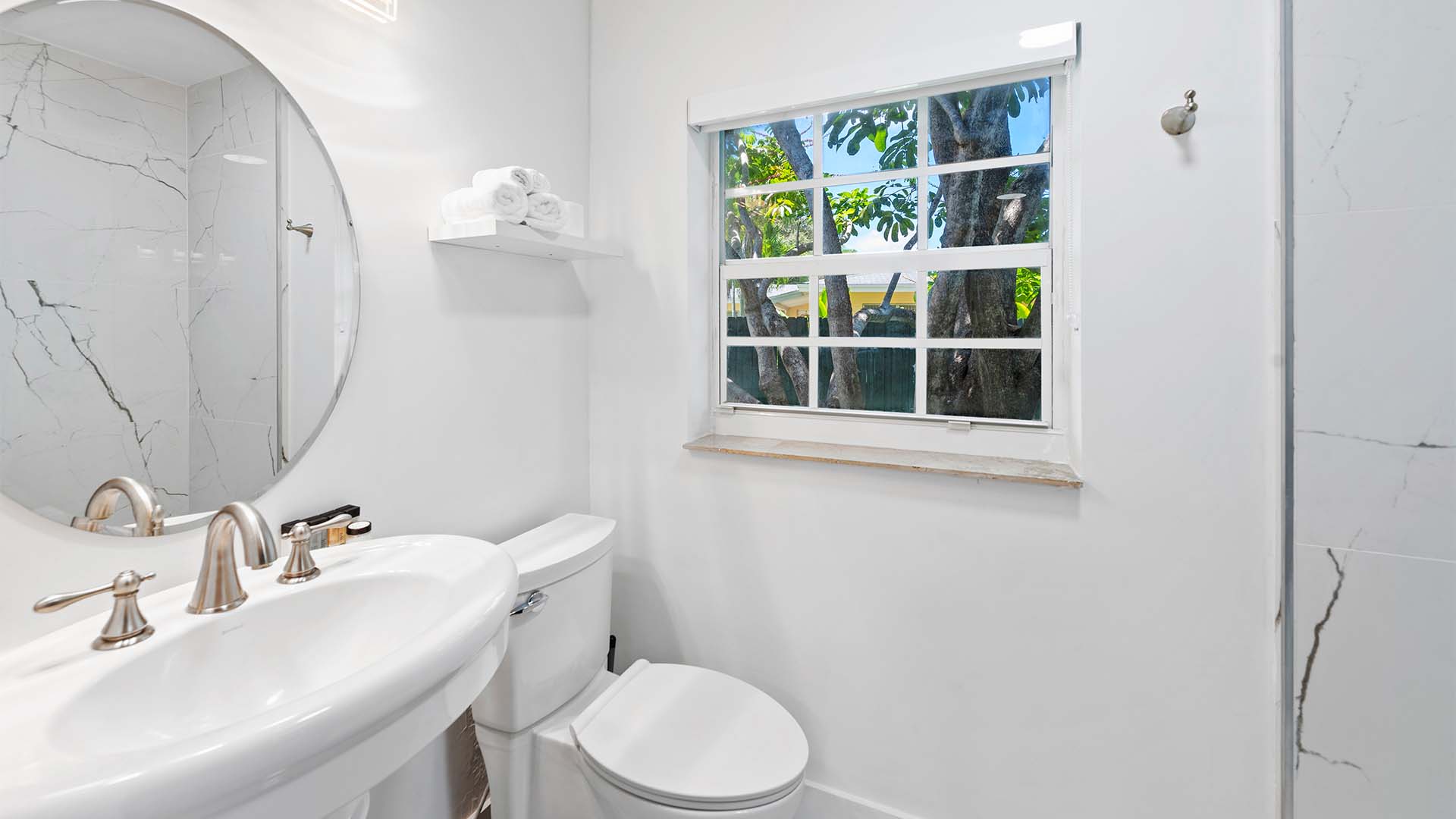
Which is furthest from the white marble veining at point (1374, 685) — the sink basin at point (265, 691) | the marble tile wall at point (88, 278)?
the marble tile wall at point (88, 278)

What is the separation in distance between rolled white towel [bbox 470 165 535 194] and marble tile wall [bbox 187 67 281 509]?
0.35m

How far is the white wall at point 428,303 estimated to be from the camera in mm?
1004

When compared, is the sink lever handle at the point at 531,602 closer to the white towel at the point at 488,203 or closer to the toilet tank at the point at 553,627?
the toilet tank at the point at 553,627

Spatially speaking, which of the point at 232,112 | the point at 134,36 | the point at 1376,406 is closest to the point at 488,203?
the point at 232,112

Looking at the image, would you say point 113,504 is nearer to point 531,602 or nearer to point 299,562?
point 299,562

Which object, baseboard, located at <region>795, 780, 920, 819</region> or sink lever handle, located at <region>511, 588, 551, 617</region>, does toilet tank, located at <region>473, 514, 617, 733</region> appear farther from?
baseboard, located at <region>795, 780, 920, 819</region>

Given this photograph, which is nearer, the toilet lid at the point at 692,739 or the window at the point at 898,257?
the toilet lid at the point at 692,739

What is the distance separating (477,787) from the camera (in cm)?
146

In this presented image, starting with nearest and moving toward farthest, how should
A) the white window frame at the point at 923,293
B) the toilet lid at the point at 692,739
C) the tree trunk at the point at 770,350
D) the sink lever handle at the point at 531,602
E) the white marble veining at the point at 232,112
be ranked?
the white marble veining at the point at 232,112 < the toilet lid at the point at 692,739 < the sink lever handle at the point at 531,602 < the white window frame at the point at 923,293 < the tree trunk at the point at 770,350

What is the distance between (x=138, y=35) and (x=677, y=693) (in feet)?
4.76

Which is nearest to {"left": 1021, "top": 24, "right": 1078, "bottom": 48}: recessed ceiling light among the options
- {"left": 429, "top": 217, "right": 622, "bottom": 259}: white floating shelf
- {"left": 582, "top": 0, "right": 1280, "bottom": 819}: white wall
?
{"left": 582, "top": 0, "right": 1280, "bottom": 819}: white wall

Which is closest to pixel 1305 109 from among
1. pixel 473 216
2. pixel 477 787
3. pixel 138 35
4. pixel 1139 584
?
pixel 1139 584

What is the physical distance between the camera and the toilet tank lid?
1307 mm

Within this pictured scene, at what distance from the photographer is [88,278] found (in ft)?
2.81
